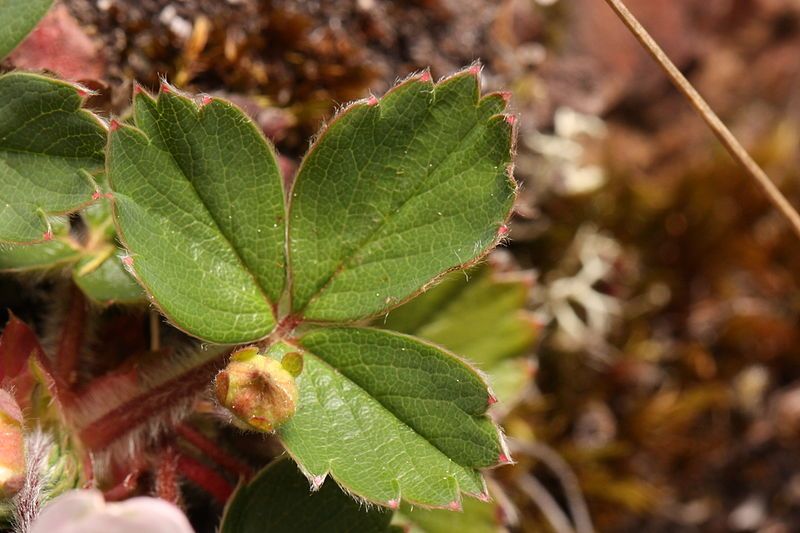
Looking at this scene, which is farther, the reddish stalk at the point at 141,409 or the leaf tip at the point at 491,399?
the reddish stalk at the point at 141,409

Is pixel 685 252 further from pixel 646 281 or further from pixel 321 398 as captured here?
pixel 321 398

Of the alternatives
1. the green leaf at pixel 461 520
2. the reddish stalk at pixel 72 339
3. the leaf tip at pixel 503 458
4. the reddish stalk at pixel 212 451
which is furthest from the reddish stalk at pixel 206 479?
the leaf tip at pixel 503 458

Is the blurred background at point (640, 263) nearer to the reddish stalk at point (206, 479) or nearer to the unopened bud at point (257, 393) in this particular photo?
the reddish stalk at point (206, 479)

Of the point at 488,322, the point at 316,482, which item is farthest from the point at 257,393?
the point at 488,322

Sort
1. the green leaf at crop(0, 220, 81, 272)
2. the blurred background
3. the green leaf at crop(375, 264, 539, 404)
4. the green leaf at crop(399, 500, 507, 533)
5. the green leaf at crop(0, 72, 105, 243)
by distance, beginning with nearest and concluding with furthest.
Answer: the green leaf at crop(0, 72, 105, 243) → the green leaf at crop(0, 220, 81, 272) → the green leaf at crop(399, 500, 507, 533) → the green leaf at crop(375, 264, 539, 404) → the blurred background

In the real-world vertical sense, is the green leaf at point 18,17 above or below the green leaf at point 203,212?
above

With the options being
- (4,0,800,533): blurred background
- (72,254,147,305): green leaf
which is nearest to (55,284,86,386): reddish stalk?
(72,254,147,305): green leaf

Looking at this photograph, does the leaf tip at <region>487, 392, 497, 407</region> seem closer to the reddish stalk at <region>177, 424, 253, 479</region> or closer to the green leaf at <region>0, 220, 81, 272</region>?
the reddish stalk at <region>177, 424, 253, 479</region>
